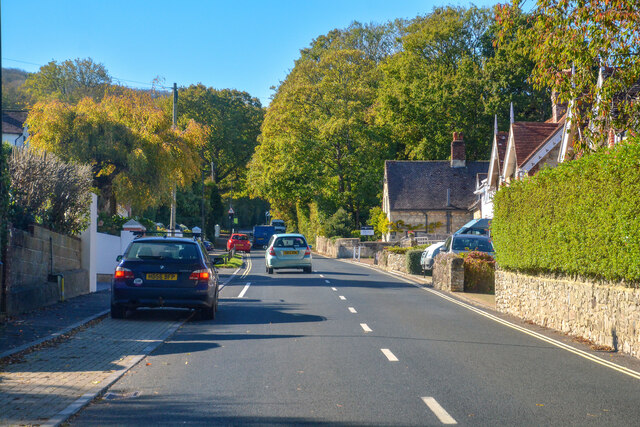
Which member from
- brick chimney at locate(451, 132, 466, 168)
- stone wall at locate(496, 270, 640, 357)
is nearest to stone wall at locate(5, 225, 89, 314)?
stone wall at locate(496, 270, 640, 357)

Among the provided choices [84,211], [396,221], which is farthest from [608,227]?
[396,221]

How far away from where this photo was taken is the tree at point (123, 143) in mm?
28125

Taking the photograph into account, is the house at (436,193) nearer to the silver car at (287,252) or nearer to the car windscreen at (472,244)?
the silver car at (287,252)

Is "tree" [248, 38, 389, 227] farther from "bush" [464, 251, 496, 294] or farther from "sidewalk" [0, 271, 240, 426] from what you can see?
"sidewalk" [0, 271, 240, 426]

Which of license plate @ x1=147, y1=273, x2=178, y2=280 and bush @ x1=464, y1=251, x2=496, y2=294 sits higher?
license plate @ x1=147, y1=273, x2=178, y2=280

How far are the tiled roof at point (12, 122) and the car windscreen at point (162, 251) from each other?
39.8 metres

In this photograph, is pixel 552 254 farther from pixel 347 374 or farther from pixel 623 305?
pixel 347 374

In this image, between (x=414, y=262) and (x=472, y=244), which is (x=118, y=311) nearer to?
(x=472, y=244)

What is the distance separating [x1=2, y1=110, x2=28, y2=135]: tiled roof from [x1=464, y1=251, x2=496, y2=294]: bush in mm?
36922

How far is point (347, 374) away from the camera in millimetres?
8820

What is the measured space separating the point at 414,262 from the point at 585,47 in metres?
24.4

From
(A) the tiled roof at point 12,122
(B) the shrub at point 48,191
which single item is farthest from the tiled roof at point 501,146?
(A) the tiled roof at point 12,122

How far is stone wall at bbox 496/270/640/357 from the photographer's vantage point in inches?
440

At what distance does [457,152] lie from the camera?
63.5 metres
